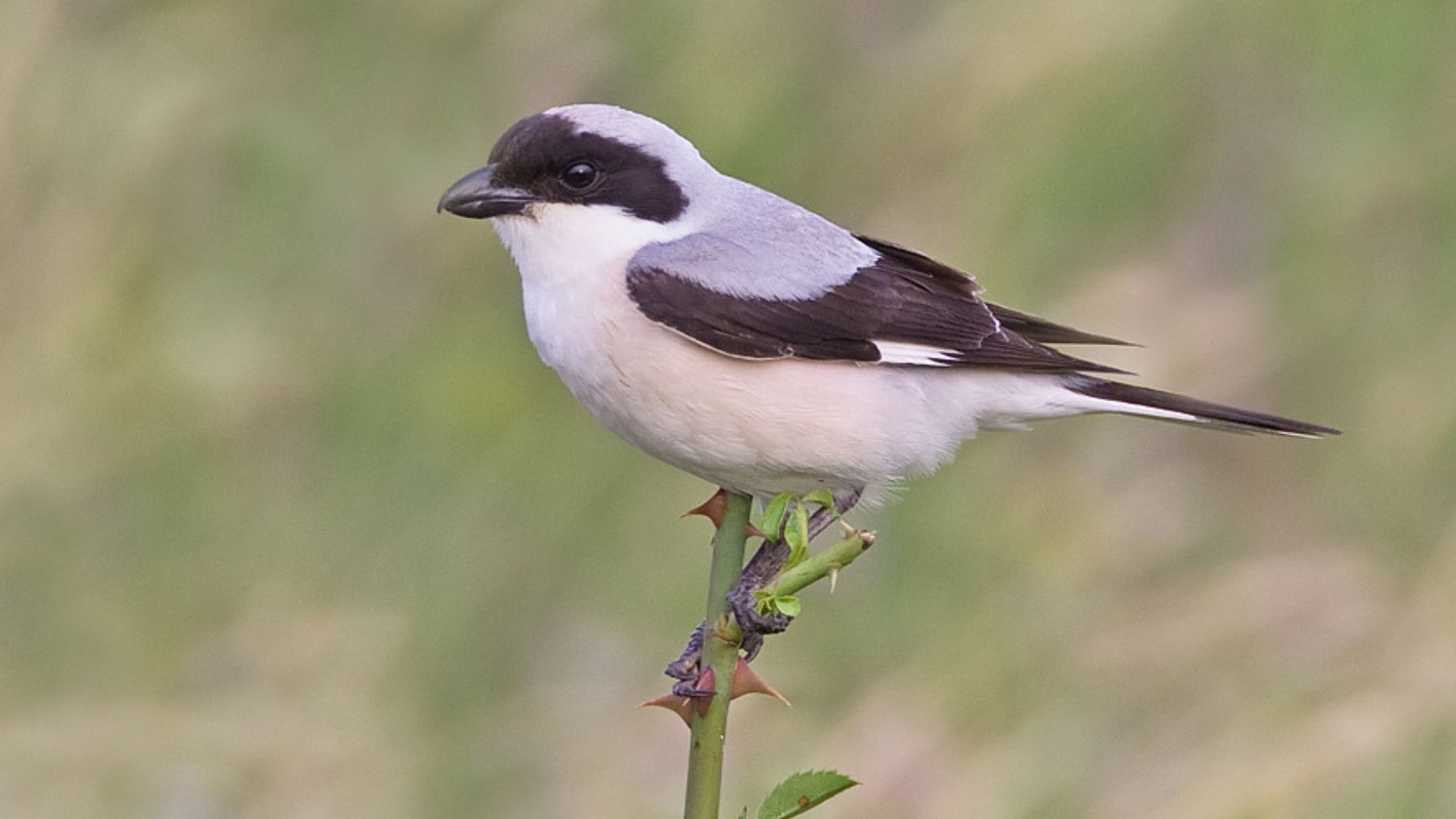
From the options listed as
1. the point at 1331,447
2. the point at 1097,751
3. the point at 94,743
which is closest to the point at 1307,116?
the point at 1331,447

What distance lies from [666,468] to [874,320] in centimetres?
120

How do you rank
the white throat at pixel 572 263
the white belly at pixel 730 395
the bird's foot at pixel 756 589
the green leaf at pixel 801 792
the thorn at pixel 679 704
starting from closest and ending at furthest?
the green leaf at pixel 801 792, the thorn at pixel 679 704, the bird's foot at pixel 756 589, the white belly at pixel 730 395, the white throat at pixel 572 263

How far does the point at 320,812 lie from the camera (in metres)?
3.79

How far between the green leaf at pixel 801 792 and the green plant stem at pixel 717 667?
61mm

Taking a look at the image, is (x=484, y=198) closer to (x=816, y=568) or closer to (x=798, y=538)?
(x=798, y=538)

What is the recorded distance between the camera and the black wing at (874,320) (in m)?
3.18

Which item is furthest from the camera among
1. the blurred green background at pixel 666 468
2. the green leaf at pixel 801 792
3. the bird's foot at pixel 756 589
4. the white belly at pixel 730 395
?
the blurred green background at pixel 666 468

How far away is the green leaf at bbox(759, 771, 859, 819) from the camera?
1715mm

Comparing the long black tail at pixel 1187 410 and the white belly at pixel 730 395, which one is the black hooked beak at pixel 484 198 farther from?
the long black tail at pixel 1187 410

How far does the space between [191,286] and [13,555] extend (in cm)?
71

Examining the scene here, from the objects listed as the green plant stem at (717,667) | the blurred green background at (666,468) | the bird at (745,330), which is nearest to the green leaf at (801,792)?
the green plant stem at (717,667)

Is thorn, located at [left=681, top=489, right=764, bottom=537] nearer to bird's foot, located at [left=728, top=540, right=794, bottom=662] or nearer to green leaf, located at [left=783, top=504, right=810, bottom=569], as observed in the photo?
bird's foot, located at [left=728, top=540, right=794, bottom=662]

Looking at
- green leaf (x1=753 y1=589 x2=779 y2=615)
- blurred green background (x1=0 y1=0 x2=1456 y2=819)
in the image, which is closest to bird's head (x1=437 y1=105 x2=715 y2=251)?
blurred green background (x1=0 y1=0 x2=1456 y2=819)

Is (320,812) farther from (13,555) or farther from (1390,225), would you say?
(1390,225)
